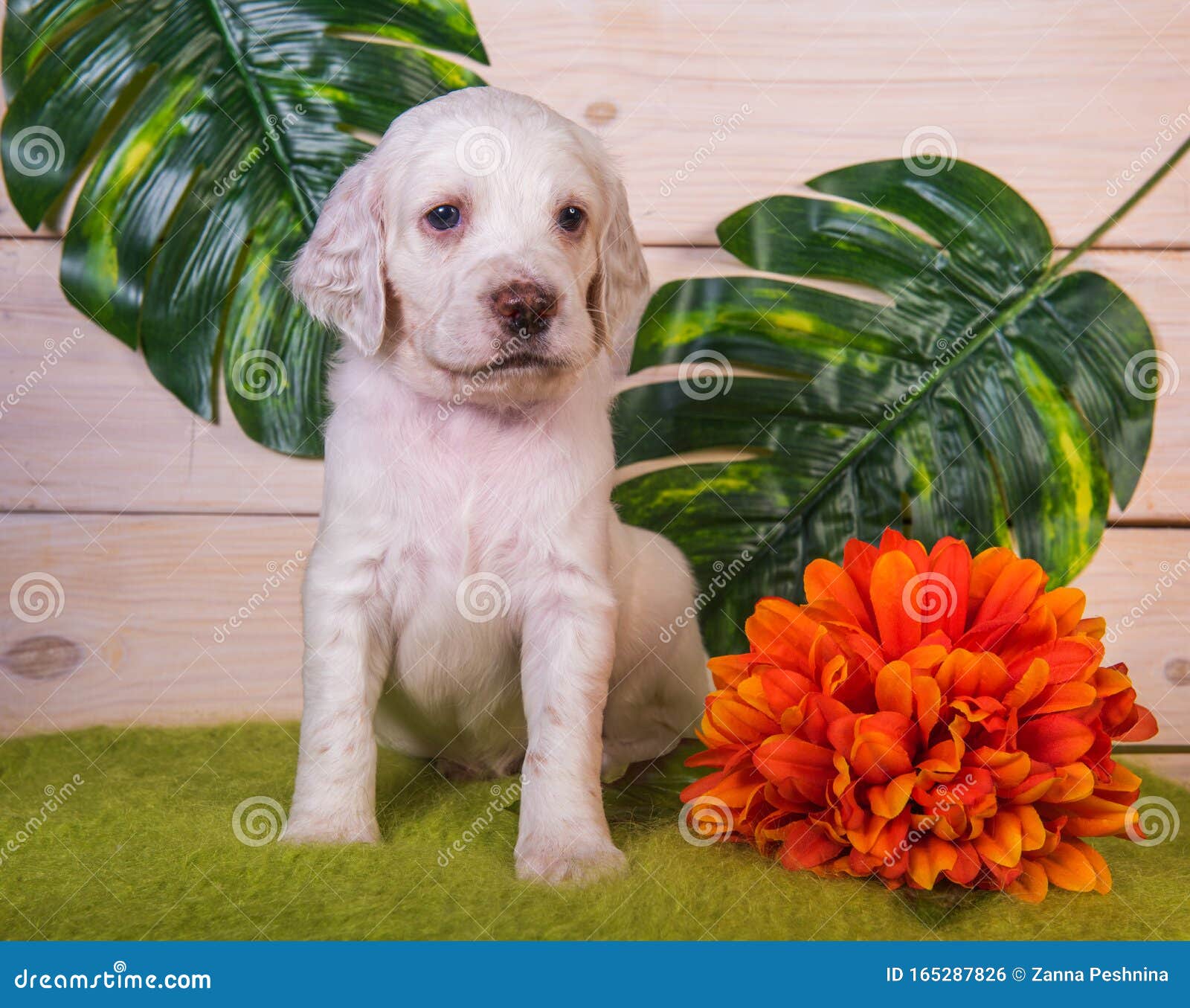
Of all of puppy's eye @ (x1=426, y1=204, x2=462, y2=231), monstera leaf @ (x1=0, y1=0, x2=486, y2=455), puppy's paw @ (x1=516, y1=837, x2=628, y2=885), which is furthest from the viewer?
monstera leaf @ (x1=0, y1=0, x2=486, y2=455)

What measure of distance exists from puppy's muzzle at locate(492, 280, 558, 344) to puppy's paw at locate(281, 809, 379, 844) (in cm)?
82

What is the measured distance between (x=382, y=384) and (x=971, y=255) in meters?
1.54

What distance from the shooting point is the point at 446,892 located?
5.85ft

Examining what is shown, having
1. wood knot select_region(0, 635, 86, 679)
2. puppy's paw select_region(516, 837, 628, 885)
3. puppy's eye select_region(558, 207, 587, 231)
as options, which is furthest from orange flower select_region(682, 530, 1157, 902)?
wood knot select_region(0, 635, 86, 679)

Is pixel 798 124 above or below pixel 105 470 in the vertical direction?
above

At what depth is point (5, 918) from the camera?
66.6 inches

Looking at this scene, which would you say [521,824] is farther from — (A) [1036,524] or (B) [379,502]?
(A) [1036,524]

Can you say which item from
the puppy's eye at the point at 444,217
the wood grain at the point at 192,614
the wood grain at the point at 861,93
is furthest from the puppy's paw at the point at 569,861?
the wood grain at the point at 861,93

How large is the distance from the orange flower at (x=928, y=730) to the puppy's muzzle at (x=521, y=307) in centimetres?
61

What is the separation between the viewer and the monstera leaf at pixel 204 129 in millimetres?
2865

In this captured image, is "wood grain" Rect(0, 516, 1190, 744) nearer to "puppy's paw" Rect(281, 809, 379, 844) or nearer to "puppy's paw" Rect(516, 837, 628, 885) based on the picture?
"puppy's paw" Rect(281, 809, 379, 844)

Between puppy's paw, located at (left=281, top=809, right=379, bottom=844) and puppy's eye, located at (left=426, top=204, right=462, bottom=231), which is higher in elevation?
puppy's eye, located at (left=426, top=204, right=462, bottom=231)

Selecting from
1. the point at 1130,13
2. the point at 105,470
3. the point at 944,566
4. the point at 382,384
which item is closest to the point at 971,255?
the point at 1130,13

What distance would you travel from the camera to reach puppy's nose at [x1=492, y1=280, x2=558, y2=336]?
192cm
